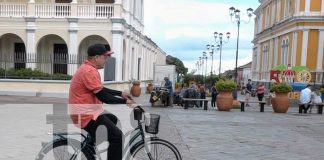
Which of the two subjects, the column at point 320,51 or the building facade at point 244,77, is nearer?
the column at point 320,51

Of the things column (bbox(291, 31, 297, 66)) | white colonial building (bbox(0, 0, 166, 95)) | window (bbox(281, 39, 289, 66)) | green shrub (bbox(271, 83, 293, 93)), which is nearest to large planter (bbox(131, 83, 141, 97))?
white colonial building (bbox(0, 0, 166, 95))

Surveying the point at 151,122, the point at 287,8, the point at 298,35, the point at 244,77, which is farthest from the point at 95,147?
the point at 244,77

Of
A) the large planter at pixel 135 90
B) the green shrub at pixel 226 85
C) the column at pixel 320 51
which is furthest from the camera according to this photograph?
the column at pixel 320 51

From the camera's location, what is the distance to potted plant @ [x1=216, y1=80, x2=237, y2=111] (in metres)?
20.2

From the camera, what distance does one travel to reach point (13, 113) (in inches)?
604

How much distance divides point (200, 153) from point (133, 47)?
92.5 ft

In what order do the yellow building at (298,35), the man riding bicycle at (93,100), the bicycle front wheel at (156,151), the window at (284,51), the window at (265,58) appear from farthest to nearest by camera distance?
the window at (265,58)
the window at (284,51)
the yellow building at (298,35)
the bicycle front wheel at (156,151)
the man riding bicycle at (93,100)

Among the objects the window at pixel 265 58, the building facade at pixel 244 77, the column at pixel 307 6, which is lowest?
the building facade at pixel 244 77

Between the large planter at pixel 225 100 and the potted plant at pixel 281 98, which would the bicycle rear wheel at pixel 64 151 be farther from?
the potted plant at pixel 281 98

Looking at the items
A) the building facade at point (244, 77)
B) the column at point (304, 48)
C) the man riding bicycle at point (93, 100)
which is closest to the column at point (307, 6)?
the column at point (304, 48)

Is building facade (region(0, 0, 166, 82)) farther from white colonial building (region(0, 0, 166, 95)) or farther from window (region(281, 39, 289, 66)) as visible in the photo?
window (region(281, 39, 289, 66))

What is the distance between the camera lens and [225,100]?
67.2 ft

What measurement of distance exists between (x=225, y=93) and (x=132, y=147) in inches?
597

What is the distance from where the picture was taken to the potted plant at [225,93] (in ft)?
66.2
